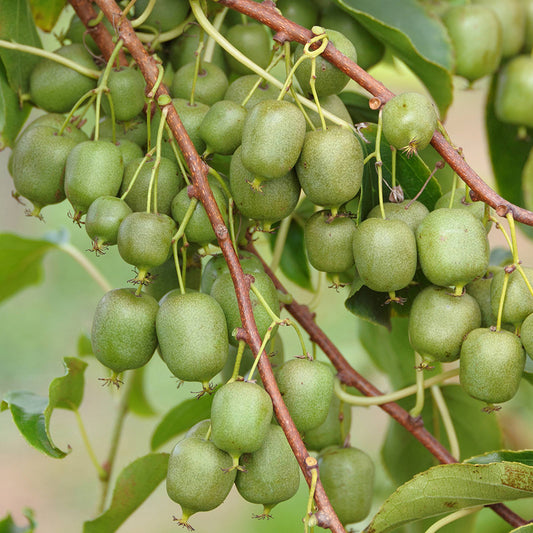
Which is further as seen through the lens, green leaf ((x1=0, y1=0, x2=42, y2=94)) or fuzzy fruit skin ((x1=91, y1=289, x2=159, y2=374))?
green leaf ((x1=0, y1=0, x2=42, y2=94))

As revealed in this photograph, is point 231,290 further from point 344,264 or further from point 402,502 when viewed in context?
point 402,502

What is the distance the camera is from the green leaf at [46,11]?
1.16 m

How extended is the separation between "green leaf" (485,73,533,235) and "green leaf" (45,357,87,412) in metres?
0.80

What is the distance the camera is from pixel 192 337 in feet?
2.50

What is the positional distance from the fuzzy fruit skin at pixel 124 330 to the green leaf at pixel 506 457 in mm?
374

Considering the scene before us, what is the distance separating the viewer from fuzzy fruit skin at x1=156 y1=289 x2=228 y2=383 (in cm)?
76

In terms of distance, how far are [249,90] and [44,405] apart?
473mm

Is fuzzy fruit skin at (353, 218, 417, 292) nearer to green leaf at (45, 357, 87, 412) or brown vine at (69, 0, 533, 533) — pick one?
brown vine at (69, 0, 533, 533)

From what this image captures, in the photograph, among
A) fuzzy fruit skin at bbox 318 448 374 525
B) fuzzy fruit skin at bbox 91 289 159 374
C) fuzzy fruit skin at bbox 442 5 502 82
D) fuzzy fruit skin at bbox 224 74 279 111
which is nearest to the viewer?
fuzzy fruit skin at bbox 91 289 159 374

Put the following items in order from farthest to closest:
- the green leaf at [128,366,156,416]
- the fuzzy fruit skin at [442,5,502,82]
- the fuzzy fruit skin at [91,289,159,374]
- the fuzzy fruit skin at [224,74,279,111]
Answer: the green leaf at [128,366,156,416] → the fuzzy fruit skin at [442,5,502,82] → the fuzzy fruit skin at [224,74,279,111] → the fuzzy fruit skin at [91,289,159,374]

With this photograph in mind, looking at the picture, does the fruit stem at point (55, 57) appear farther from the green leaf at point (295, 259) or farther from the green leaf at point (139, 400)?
the green leaf at point (139, 400)

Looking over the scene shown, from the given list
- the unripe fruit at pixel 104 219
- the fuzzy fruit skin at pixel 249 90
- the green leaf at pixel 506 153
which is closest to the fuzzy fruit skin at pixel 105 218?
the unripe fruit at pixel 104 219

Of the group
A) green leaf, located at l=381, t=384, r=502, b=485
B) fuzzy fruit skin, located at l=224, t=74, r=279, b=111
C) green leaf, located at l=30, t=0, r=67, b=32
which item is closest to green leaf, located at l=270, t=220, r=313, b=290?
green leaf, located at l=381, t=384, r=502, b=485

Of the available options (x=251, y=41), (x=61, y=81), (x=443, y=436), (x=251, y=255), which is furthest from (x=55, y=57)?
(x=443, y=436)
